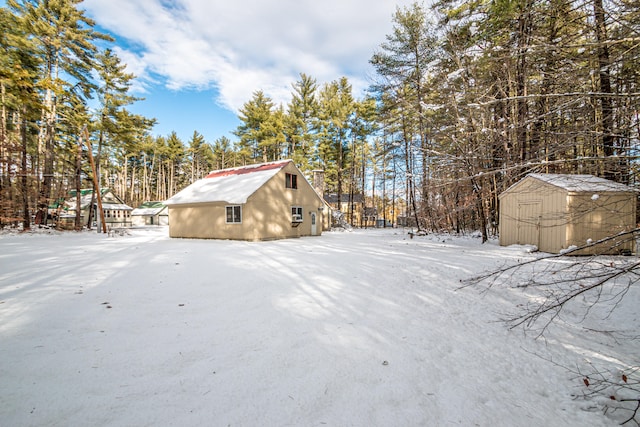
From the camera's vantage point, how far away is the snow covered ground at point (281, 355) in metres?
1.99

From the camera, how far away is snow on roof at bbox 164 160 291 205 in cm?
1385

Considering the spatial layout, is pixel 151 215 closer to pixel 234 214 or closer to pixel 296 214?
pixel 234 214

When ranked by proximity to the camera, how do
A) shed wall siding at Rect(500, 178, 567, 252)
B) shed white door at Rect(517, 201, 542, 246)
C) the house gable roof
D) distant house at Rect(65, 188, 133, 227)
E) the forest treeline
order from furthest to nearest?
the house gable roof, distant house at Rect(65, 188, 133, 227), shed white door at Rect(517, 201, 542, 246), shed wall siding at Rect(500, 178, 567, 252), the forest treeline

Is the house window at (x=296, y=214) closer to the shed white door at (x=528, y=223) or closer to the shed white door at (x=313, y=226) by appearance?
the shed white door at (x=313, y=226)

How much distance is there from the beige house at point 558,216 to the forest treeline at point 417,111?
119 cm

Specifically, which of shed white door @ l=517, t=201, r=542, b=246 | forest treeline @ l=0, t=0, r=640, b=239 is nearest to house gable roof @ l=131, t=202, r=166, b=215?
forest treeline @ l=0, t=0, r=640, b=239

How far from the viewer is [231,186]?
1528 cm

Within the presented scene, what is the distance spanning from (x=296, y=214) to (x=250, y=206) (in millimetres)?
3545

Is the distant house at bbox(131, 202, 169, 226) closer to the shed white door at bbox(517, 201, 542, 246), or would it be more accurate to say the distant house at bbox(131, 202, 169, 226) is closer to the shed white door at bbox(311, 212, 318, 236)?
the shed white door at bbox(311, 212, 318, 236)

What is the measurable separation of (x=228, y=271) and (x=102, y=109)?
20.9 m

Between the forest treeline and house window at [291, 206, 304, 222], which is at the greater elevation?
the forest treeline

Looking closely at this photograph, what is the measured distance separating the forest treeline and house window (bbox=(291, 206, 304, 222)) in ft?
20.7

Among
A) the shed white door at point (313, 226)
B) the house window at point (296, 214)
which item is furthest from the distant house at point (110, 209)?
the shed white door at point (313, 226)

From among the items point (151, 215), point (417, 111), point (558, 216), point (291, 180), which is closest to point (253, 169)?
point (291, 180)
